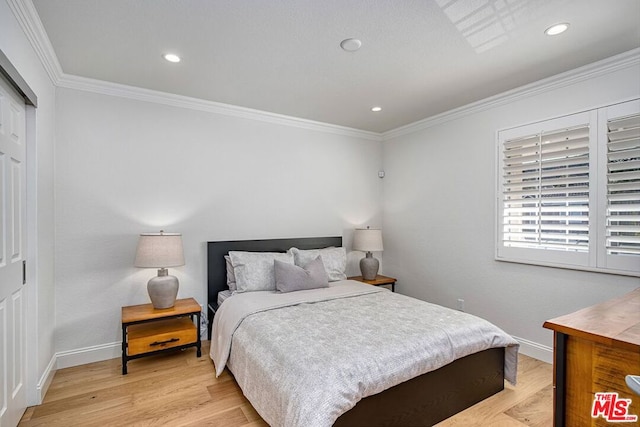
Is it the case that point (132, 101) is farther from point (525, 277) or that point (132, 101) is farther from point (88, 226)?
point (525, 277)

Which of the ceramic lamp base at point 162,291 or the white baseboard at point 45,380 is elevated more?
the ceramic lamp base at point 162,291

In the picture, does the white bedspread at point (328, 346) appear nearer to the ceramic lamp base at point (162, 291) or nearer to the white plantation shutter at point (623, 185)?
the ceramic lamp base at point (162, 291)

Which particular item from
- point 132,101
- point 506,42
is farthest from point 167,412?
point 506,42

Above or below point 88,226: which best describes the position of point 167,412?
below

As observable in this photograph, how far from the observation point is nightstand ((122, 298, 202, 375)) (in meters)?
2.71

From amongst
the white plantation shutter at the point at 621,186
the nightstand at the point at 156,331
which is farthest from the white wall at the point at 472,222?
the nightstand at the point at 156,331

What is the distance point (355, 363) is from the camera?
1.74 m

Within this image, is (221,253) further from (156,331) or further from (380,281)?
(380,281)

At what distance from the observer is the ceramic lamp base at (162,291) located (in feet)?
9.45

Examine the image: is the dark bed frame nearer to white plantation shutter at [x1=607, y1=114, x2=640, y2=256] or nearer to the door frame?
white plantation shutter at [x1=607, y1=114, x2=640, y2=256]

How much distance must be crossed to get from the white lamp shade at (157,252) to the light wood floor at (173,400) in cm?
93

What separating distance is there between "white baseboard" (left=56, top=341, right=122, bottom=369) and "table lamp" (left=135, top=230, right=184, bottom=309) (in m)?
0.63

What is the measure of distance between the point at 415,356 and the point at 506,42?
2.26 m

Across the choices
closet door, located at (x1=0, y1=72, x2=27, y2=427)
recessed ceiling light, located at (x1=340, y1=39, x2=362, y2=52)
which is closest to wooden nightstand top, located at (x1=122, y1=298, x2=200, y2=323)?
closet door, located at (x1=0, y1=72, x2=27, y2=427)
